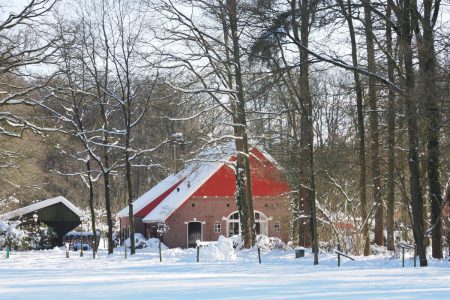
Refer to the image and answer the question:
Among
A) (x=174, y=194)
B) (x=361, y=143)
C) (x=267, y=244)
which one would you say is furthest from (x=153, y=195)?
(x=361, y=143)

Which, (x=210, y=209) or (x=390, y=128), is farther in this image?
(x=210, y=209)

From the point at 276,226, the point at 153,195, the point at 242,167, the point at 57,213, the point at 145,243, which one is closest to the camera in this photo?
the point at 242,167

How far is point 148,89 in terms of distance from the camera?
117 ft

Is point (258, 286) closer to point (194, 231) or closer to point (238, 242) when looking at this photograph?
point (238, 242)

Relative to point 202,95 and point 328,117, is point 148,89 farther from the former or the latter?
point 328,117

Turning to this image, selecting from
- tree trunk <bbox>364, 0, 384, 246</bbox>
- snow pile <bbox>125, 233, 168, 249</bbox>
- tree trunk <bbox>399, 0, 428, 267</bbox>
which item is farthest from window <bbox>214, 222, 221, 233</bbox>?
tree trunk <bbox>399, 0, 428, 267</bbox>

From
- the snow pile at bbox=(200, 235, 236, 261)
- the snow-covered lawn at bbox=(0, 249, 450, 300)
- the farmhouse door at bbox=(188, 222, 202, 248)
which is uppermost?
the farmhouse door at bbox=(188, 222, 202, 248)

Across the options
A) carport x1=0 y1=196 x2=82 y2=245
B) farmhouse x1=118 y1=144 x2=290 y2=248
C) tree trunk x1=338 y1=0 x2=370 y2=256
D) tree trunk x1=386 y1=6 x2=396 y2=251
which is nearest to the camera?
tree trunk x1=386 y1=6 x2=396 y2=251

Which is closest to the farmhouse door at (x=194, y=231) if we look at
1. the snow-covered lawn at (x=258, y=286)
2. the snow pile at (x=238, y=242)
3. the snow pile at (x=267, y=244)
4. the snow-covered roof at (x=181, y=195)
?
the snow-covered roof at (x=181, y=195)

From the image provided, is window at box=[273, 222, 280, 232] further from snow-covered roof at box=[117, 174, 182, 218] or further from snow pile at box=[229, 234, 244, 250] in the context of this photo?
snow pile at box=[229, 234, 244, 250]

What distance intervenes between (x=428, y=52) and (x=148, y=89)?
1907 cm

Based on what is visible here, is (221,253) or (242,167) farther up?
(242,167)

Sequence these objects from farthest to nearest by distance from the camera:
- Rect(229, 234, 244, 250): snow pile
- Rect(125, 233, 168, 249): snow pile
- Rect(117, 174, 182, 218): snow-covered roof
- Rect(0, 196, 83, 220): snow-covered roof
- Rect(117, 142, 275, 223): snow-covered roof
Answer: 1. Rect(117, 174, 182, 218): snow-covered roof
2. Rect(0, 196, 83, 220): snow-covered roof
3. Rect(117, 142, 275, 223): snow-covered roof
4. Rect(125, 233, 168, 249): snow pile
5. Rect(229, 234, 244, 250): snow pile

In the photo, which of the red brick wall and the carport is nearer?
the red brick wall
